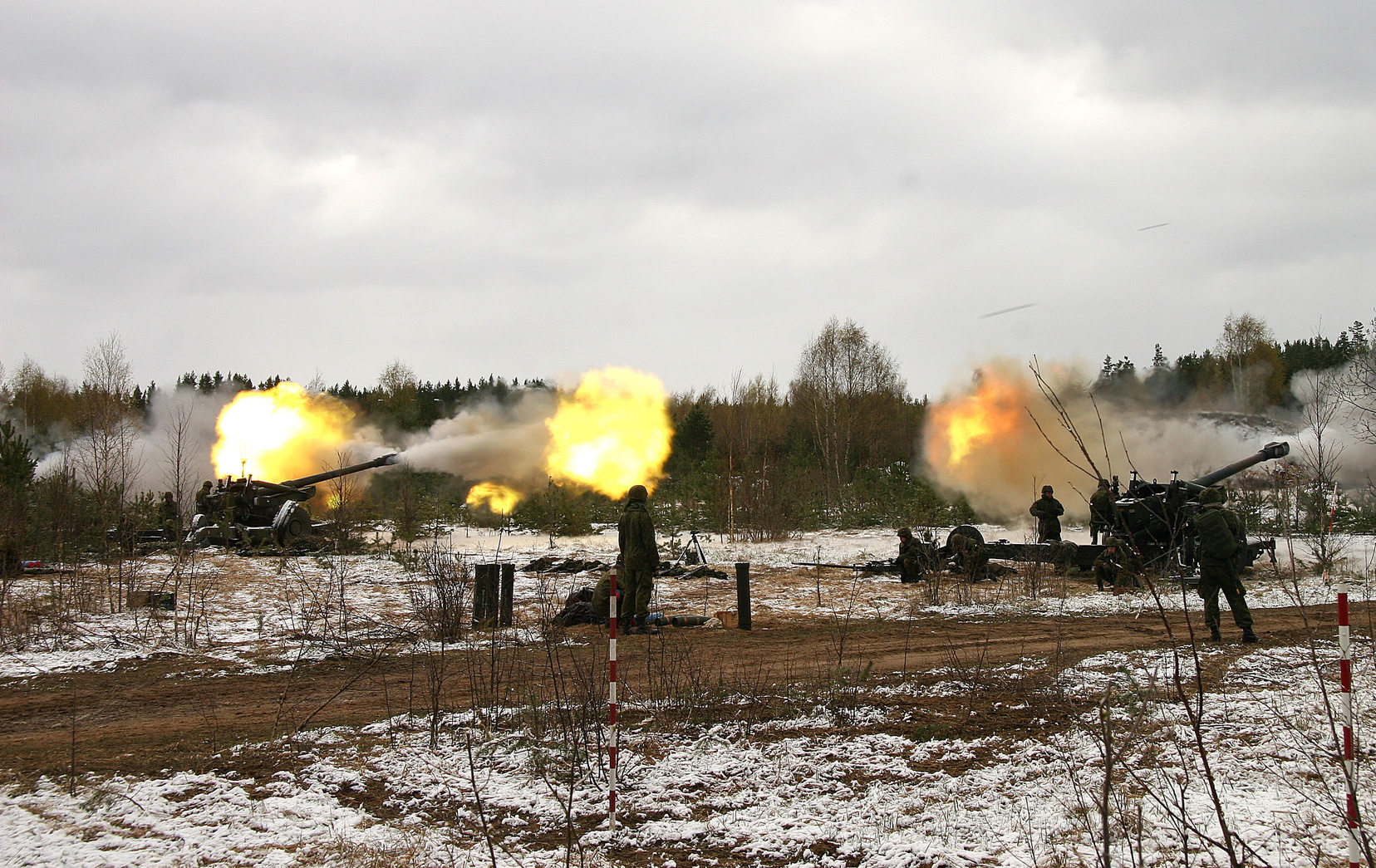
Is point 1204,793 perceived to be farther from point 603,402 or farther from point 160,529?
point 160,529

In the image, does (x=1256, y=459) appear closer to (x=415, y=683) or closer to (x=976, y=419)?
(x=976, y=419)

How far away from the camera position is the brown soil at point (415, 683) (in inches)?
289

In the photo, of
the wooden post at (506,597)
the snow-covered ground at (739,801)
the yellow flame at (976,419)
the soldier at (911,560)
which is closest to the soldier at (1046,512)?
the soldier at (911,560)

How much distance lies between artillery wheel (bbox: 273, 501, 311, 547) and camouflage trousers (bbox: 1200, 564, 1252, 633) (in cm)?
2350

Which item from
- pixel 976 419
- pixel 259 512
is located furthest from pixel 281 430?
pixel 976 419

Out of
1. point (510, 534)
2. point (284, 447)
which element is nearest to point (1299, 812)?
point (510, 534)

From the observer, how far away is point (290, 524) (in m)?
27.2

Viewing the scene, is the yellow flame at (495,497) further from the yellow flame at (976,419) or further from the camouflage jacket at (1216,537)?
the camouflage jacket at (1216,537)

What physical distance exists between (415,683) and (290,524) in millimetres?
19688

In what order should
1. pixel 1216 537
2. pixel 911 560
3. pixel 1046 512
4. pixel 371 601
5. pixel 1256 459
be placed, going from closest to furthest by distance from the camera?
pixel 1216 537 < pixel 371 601 < pixel 911 560 < pixel 1046 512 < pixel 1256 459

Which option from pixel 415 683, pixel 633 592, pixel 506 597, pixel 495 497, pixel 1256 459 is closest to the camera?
pixel 415 683

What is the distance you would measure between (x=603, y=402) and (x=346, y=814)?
65.4ft

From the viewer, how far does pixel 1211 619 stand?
37.2 ft

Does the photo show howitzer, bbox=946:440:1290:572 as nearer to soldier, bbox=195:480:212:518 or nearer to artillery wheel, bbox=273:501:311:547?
artillery wheel, bbox=273:501:311:547
